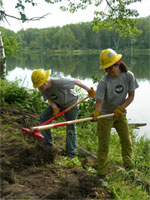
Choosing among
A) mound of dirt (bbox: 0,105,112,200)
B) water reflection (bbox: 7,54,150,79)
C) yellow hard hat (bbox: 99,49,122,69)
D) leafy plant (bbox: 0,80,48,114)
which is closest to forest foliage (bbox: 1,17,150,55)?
water reflection (bbox: 7,54,150,79)

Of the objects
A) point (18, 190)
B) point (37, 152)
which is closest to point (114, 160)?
point (37, 152)

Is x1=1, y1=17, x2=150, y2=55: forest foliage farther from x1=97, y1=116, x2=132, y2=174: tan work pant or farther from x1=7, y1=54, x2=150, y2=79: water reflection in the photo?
x1=97, y1=116, x2=132, y2=174: tan work pant

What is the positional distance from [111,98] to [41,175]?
57.2 inches

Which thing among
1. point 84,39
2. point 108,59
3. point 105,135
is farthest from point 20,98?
point 84,39

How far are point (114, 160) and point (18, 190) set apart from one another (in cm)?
209

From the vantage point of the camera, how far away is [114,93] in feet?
10.9

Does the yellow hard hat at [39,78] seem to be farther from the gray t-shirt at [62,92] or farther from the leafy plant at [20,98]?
the leafy plant at [20,98]

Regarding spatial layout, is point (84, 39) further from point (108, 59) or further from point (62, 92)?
point (108, 59)

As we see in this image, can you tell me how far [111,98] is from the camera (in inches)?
132

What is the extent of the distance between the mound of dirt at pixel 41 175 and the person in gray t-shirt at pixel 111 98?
0.42 meters

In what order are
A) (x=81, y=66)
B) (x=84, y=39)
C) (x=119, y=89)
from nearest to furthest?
(x=119, y=89)
(x=81, y=66)
(x=84, y=39)

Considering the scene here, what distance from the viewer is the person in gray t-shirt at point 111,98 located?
325cm

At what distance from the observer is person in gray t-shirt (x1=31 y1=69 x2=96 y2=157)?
144 inches

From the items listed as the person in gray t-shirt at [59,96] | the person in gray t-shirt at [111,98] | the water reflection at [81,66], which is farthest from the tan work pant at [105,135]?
the water reflection at [81,66]
